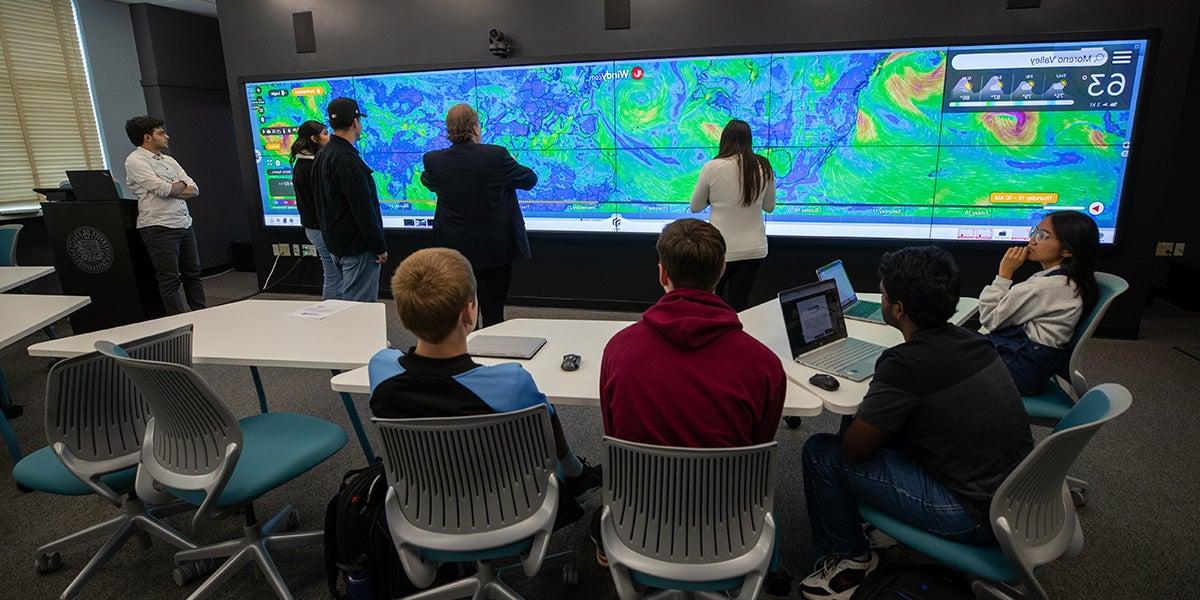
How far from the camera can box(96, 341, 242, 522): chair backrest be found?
5.32 feet

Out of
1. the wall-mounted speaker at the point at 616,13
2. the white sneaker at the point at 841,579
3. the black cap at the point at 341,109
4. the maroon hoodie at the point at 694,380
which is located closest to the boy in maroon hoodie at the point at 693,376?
the maroon hoodie at the point at 694,380

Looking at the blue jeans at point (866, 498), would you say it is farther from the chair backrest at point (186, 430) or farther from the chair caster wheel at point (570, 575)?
the chair backrest at point (186, 430)

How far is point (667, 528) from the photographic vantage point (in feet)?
4.48

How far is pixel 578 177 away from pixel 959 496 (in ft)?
11.9

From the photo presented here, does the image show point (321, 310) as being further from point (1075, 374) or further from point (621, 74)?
point (1075, 374)

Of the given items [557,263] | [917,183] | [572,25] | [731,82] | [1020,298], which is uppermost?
[572,25]

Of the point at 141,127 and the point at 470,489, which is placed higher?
the point at 141,127

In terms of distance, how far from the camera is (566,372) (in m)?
1.99

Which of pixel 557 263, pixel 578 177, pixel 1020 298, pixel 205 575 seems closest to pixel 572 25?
pixel 578 177

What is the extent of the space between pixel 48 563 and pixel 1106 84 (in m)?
5.63

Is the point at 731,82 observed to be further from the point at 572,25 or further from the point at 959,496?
the point at 959,496

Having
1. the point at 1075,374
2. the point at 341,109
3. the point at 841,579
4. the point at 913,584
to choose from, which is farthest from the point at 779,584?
the point at 341,109

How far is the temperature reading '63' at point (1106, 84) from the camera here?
3.79 metres

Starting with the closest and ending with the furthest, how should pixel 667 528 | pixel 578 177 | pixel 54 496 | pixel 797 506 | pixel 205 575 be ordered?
pixel 667 528 → pixel 205 575 → pixel 797 506 → pixel 54 496 → pixel 578 177
